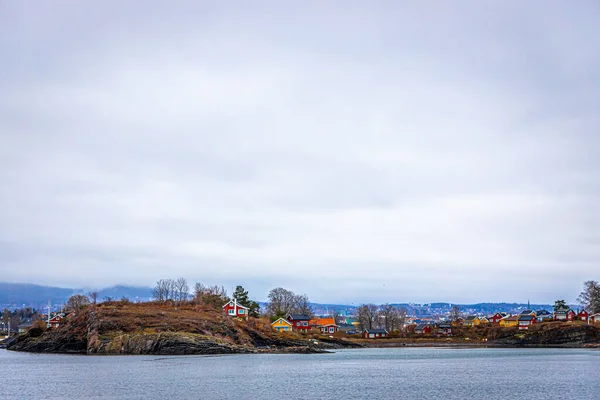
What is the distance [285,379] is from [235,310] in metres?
76.4

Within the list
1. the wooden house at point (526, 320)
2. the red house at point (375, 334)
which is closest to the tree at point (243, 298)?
the red house at point (375, 334)

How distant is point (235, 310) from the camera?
144 metres

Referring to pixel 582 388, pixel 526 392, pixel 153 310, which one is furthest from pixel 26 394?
pixel 153 310

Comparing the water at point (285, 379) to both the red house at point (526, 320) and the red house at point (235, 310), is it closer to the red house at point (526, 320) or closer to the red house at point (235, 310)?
the red house at point (235, 310)

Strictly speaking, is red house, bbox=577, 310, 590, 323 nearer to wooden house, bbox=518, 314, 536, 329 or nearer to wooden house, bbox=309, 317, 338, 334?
wooden house, bbox=518, 314, 536, 329

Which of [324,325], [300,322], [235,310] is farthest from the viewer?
[324,325]

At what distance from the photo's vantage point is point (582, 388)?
5953 centimetres

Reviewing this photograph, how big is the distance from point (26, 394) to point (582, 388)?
→ 5109 cm

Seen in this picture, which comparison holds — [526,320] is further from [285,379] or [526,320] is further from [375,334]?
[285,379]

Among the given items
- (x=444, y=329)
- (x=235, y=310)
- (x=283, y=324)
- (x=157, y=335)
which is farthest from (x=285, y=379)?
(x=444, y=329)

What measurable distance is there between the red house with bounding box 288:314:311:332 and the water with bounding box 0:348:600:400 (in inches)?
2697

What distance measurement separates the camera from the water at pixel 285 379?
55.9 meters

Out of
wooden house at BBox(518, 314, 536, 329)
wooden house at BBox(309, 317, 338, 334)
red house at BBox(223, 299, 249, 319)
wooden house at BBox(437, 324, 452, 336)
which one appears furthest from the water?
wooden house at BBox(437, 324, 452, 336)

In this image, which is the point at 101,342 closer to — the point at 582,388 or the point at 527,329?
the point at 582,388
